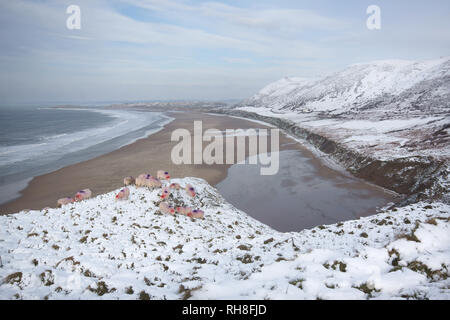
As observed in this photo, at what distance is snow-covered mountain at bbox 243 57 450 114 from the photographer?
75938 mm

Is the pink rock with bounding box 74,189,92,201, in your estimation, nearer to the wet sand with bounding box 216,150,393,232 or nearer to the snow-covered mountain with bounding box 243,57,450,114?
the wet sand with bounding box 216,150,393,232

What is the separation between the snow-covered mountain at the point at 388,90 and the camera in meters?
75.9

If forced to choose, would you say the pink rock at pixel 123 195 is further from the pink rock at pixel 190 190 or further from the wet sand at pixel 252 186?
the wet sand at pixel 252 186

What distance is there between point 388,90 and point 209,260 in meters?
130

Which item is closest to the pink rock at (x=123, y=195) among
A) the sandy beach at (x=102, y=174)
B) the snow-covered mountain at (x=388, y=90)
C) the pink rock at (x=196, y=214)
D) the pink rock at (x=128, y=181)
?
the pink rock at (x=128, y=181)

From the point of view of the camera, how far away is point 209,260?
909cm

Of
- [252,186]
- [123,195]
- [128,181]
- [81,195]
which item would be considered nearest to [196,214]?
[123,195]

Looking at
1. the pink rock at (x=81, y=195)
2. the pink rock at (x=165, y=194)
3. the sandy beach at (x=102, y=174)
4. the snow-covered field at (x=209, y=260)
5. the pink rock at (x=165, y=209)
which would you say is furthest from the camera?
the sandy beach at (x=102, y=174)

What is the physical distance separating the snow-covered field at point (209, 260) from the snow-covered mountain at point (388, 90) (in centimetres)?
7357

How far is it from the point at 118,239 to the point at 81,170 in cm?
2576
